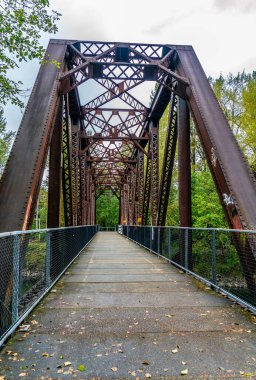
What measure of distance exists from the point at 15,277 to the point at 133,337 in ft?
5.01

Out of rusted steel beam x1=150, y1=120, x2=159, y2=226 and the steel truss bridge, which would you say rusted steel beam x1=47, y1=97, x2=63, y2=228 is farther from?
rusted steel beam x1=150, y1=120, x2=159, y2=226

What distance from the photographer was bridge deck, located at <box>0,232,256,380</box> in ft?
8.99

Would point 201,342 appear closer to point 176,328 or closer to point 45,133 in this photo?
point 176,328

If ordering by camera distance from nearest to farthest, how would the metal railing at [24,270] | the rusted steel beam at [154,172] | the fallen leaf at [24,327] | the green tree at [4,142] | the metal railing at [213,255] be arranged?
the metal railing at [24,270] < the fallen leaf at [24,327] < the metal railing at [213,255] < the rusted steel beam at [154,172] < the green tree at [4,142]

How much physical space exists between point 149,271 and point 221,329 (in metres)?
4.45

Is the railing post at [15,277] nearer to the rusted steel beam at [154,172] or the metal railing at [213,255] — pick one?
the metal railing at [213,255]

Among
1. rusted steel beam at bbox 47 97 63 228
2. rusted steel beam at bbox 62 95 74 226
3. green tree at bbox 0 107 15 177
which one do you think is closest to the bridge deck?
rusted steel beam at bbox 47 97 63 228

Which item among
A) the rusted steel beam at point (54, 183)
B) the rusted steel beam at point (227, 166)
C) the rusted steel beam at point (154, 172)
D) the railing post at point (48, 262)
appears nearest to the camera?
the rusted steel beam at point (227, 166)

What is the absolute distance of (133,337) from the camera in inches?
136

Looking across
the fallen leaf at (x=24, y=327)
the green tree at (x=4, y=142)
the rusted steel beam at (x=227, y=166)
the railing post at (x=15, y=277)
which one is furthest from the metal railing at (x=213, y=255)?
the green tree at (x=4, y=142)

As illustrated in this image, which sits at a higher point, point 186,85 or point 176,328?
point 186,85

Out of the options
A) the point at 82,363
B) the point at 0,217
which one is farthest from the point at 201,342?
the point at 0,217

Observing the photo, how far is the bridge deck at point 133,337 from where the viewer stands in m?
2.74

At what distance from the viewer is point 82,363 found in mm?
2840
